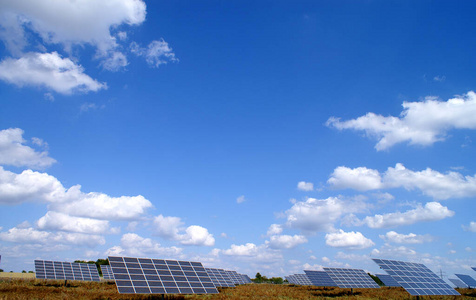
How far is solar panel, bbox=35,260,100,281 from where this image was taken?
132 ft

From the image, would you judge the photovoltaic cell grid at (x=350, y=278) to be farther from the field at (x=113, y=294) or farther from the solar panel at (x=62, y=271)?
the solar panel at (x=62, y=271)

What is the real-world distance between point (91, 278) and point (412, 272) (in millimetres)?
44747

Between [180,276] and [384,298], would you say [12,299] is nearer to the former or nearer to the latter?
[180,276]

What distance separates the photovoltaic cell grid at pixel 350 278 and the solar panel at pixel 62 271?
36829 millimetres

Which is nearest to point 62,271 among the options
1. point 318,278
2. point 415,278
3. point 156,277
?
point 156,277

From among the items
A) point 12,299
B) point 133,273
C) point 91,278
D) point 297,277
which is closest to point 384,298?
point 133,273

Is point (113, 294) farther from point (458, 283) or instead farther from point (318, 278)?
point (458, 283)

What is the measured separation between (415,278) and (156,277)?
2608cm

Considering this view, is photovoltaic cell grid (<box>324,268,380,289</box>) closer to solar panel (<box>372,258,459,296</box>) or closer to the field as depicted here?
the field

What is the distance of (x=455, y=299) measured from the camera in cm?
2944

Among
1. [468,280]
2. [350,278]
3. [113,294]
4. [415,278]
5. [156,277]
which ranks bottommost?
[468,280]

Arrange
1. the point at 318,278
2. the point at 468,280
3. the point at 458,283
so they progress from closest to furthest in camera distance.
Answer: the point at 318,278, the point at 468,280, the point at 458,283

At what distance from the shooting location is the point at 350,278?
42.8 meters

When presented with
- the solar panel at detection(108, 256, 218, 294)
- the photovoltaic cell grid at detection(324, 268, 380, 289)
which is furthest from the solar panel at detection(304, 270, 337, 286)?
the solar panel at detection(108, 256, 218, 294)
